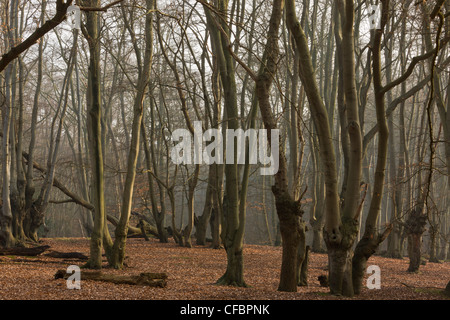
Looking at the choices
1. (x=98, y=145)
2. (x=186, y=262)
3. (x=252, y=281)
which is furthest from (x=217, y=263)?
(x=98, y=145)

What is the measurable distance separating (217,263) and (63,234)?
24750 mm

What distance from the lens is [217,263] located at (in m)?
11.0

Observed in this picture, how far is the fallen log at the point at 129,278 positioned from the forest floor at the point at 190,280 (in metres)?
0.13

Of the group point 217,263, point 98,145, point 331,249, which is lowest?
point 217,263

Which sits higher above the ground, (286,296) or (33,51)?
(33,51)

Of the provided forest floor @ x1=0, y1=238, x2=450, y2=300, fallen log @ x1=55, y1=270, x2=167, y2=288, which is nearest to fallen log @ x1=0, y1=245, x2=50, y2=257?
forest floor @ x1=0, y1=238, x2=450, y2=300

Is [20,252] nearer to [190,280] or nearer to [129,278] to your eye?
[190,280]

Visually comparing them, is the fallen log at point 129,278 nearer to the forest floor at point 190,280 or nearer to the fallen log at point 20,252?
the forest floor at point 190,280

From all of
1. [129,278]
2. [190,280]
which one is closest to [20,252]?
[190,280]

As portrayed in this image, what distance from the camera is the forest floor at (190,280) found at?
18.9 ft

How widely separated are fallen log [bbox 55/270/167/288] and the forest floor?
0.41 ft

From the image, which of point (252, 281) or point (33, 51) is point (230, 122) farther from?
point (33, 51)

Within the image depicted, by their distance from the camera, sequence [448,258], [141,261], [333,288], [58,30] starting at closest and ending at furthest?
[333,288], [141,261], [58,30], [448,258]

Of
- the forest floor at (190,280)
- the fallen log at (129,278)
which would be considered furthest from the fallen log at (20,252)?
the fallen log at (129,278)
